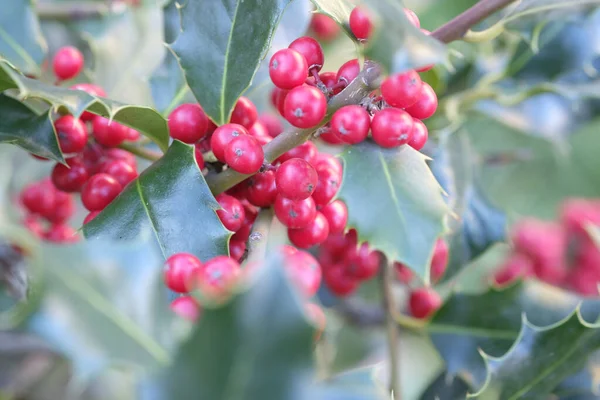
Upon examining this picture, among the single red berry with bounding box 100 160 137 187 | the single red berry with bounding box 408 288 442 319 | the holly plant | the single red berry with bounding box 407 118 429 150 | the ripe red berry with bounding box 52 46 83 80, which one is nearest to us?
the holly plant

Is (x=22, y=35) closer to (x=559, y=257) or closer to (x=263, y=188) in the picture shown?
(x=263, y=188)

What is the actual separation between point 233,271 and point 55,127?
39cm

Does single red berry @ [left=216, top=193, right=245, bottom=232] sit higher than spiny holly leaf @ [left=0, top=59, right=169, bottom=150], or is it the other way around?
spiny holly leaf @ [left=0, top=59, right=169, bottom=150]

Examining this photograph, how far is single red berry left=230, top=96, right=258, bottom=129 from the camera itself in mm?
888

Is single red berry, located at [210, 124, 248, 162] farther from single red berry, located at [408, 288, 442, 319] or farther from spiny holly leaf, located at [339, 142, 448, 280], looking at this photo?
single red berry, located at [408, 288, 442, 319]

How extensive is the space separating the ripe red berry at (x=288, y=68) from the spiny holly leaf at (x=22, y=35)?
523 millimetres

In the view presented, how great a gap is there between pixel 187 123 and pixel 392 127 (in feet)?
0.97

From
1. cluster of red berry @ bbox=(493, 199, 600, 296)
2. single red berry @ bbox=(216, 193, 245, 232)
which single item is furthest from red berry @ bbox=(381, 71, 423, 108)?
cluster of red berry @ bbox=(493, 199, 600, 296)

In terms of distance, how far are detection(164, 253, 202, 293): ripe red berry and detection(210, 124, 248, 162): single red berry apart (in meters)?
0.17

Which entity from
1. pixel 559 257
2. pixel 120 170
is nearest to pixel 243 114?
pixel 120 170

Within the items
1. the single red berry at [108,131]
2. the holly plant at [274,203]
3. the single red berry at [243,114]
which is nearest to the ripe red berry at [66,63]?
the holly plant at [274,203]

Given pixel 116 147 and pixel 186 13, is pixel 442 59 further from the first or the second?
pixel 116 147

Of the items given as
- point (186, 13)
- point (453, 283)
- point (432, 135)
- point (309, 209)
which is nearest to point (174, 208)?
point (309, 209)

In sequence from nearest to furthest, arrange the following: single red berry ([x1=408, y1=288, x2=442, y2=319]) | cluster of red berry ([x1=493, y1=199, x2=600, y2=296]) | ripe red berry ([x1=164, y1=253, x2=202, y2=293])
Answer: ripe red berry ([x1=164, y1=253, x2=202, y2=293]) < single red berry ([x1=408, y1=288, x2=442, y2=319]) < cluster of red berry ([x1=493, y1=199, x2=600, y2=296])
